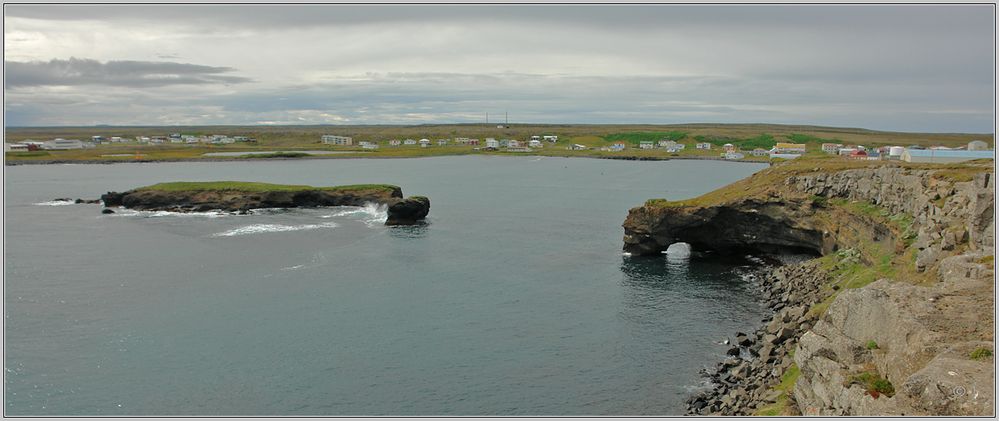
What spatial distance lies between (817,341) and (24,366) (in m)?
38.0

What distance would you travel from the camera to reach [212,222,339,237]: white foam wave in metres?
79.9

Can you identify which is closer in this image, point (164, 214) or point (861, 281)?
point (861, 281)

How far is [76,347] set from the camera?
41438mm

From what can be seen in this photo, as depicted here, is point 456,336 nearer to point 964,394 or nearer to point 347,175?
point 964,394

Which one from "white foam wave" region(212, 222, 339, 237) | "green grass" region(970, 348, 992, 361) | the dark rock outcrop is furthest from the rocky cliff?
"white foam wave" region(212, 222, 339, 237)

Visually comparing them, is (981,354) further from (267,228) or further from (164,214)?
(164,214)

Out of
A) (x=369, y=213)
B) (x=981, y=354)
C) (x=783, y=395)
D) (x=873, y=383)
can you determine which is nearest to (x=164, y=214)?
(x=369, y=213)

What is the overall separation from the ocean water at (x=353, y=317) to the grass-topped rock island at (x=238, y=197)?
9.69m

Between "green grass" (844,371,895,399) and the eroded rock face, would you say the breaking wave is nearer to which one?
the eroded rock face

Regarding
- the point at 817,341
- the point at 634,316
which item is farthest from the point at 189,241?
the point at 817,341

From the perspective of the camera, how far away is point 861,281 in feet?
146

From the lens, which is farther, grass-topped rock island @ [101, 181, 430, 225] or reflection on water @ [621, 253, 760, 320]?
grass-topped rock island @ [101, 181, 430, 225]

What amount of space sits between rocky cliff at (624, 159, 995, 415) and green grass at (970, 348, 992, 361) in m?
0.04

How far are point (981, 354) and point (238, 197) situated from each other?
312ft
